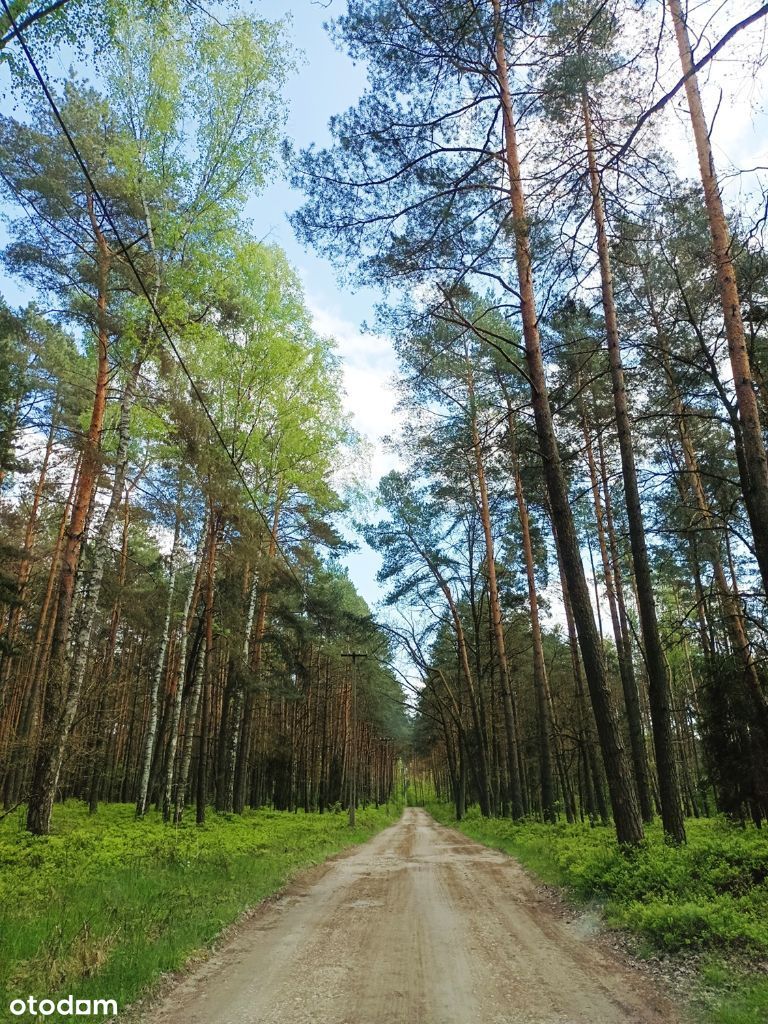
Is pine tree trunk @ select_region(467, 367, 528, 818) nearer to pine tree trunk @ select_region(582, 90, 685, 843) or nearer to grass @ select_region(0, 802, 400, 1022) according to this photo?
pine tree trunk @ select_region(582, 90, 685, 843)

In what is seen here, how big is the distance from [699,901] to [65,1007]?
5451 millimetres

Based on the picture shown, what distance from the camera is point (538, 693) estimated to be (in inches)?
636

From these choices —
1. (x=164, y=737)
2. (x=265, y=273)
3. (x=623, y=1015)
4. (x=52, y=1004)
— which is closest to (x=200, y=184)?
(x=265, y=273)

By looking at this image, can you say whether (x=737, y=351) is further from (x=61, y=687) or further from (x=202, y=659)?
(x=202, y=659)

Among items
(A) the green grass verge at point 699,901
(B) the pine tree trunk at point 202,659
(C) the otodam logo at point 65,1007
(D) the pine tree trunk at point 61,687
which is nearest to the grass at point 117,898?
(C) the otodam logo at point 65,1007

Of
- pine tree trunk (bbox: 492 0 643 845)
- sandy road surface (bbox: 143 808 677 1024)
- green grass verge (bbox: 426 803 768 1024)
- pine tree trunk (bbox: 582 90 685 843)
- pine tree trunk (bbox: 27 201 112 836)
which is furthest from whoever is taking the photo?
pine tree trunk (bbox: 27 201 112 836)

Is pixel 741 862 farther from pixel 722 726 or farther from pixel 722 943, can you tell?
pixel 722 726

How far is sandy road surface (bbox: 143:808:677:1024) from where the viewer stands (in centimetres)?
369

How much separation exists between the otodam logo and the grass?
57mm

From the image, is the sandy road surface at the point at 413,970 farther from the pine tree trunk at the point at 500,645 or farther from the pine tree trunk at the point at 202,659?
the pine tree trunk at the point at 500,645

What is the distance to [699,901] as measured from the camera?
5.48 metres

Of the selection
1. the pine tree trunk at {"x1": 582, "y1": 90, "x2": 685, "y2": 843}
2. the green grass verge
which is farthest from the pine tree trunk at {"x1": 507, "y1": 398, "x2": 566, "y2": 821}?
the green grass verge

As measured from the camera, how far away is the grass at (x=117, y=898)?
4.10 m

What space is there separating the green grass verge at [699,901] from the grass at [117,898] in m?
4.06
